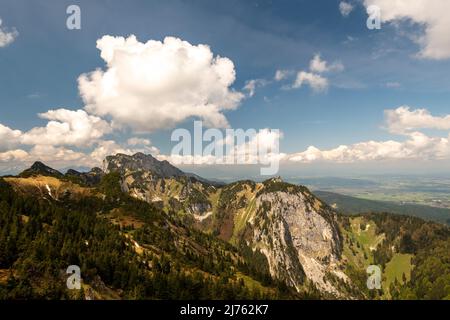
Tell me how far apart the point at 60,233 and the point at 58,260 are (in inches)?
1055

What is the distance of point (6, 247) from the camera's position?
10181cm

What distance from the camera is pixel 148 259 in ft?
499

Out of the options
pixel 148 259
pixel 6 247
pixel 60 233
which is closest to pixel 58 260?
pixel 6 247

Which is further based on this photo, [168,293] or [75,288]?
[168,293]

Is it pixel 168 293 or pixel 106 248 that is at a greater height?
pixel 106 248
